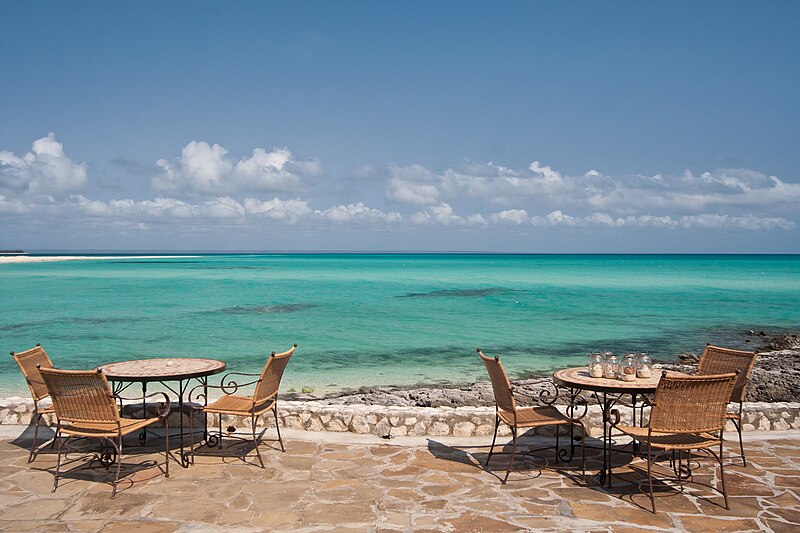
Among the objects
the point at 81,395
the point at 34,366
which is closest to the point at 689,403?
the point at 81,395

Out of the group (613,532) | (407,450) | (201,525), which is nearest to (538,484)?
(613,532)

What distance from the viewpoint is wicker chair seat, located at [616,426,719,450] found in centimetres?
476

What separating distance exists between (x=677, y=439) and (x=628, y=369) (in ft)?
2.53

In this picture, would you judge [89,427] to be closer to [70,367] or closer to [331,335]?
[70,367]

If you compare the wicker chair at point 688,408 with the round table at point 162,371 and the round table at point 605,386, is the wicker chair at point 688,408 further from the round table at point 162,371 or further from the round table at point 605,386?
the round table at point 162,371

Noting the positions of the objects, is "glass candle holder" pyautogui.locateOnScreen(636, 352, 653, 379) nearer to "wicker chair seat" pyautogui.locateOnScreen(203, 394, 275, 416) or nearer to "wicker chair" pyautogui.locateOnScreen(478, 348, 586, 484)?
"wicker chair" pyautogui.locateOnScreen(478, 348, 586, 484)

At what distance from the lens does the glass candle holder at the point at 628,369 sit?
551 centimetres

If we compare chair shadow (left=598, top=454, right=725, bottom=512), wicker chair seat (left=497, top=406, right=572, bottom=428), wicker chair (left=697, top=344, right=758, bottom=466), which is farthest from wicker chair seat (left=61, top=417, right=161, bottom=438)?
wicker chair (left=697, top=344, right=758, bottom=466)

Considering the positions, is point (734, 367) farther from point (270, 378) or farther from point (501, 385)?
point (270, 378)

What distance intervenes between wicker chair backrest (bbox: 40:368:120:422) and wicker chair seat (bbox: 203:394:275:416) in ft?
3.05

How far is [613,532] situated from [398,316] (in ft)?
67.1

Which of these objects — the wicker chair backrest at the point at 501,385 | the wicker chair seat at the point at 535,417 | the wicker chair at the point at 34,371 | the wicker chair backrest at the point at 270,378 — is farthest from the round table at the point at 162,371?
the wicker chair seat at the point at 535,417

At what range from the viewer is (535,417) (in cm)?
558

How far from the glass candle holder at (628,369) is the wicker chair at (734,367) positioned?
0.88 metres
